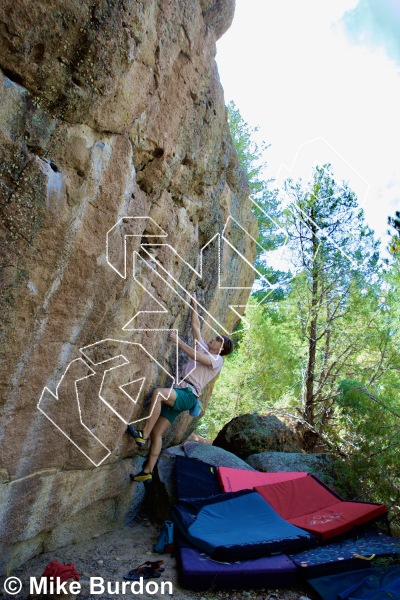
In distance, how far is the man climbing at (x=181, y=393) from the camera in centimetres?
495

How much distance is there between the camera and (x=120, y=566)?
4105 millimetres

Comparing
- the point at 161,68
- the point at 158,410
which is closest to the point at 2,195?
the point at 161,68

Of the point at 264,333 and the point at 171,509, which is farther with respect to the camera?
the point at 264,333

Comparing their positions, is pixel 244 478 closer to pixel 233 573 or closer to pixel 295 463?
pixel 295 463

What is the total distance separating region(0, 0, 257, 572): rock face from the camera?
110 inches

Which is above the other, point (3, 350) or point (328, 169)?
point (328, 169)

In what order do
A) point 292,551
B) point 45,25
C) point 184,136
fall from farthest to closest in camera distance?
point 184,136
point 292,551
point 45,25

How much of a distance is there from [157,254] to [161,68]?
1.62m

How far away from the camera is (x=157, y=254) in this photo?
452 cm

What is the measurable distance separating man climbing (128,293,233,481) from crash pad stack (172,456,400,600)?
1.87ft

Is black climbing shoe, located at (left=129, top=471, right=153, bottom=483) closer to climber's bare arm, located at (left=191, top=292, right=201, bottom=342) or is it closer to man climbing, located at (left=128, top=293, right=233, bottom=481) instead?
man climbing, located at (left=128, top=293, right=233, bottom=481)

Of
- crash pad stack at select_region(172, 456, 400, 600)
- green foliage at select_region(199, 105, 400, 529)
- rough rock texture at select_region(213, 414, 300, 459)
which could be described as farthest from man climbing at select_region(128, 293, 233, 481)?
green foliage at select_region(199, 105, 400, 529)

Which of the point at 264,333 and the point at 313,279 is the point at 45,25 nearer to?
the point at 313,279

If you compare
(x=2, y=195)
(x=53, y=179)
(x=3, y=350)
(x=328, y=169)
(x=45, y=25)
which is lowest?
(x=3, y=350)
